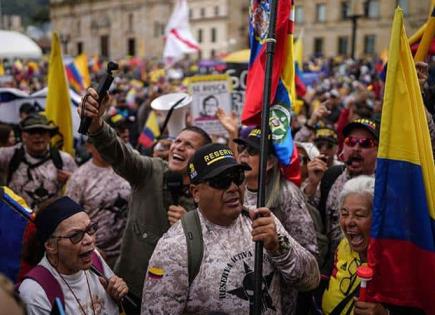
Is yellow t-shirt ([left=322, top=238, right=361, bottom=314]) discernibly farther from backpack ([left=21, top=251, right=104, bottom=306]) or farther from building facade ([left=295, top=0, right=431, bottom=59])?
building facade ([left=295, top=0, right=431, bottom=59])

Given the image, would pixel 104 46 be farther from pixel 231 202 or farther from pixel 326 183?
pixel 231 202

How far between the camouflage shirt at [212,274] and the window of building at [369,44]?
61.3 metres

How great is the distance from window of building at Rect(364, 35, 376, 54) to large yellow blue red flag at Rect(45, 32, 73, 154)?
5786 cm

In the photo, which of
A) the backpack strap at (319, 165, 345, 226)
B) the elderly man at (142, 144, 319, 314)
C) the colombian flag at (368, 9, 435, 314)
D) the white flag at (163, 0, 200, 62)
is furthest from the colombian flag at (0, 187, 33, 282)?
the white flag at (163, 0, 200, 62)

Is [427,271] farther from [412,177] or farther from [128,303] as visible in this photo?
[128,303]

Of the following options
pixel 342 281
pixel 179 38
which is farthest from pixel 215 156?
pixel 179 38

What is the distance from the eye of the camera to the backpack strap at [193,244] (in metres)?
2.65

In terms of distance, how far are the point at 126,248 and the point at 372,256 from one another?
1.89 metres

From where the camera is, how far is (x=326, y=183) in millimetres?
4398

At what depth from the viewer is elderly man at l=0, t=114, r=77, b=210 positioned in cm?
510

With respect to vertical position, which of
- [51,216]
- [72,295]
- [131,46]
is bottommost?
[72,295]

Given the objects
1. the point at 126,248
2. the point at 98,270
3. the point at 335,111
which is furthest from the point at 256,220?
the point at 335,111

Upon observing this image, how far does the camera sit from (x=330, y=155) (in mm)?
5887

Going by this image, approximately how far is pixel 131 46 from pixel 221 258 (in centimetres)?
7684
